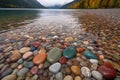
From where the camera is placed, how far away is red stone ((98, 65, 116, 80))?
2.14 meters

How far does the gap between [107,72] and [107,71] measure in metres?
0.03

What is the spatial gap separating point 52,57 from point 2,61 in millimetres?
1346

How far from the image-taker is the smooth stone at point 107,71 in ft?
7.02

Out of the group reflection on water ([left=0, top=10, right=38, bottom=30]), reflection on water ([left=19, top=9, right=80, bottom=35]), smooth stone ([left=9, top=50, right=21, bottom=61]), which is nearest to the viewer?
smooth stone ([left=9, top=50, right=21, bottom=61])

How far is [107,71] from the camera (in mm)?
2236

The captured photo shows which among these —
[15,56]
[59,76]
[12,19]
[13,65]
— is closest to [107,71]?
[59,76]

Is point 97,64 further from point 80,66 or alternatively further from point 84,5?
point 84,5

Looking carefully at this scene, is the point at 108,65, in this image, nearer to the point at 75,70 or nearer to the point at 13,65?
the point at 75,70

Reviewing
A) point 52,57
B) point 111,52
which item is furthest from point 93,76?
point 111,52

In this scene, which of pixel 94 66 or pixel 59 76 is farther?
pixel 94 66

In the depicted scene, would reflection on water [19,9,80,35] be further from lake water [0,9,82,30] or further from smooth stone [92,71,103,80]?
smooth stone [92,71,103,80]

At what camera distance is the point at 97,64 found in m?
2.55

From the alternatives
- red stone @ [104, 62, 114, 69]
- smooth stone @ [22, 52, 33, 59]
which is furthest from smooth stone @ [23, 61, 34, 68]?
red stone @ [104, 62, 114, 69]

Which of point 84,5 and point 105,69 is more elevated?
point 105,69
